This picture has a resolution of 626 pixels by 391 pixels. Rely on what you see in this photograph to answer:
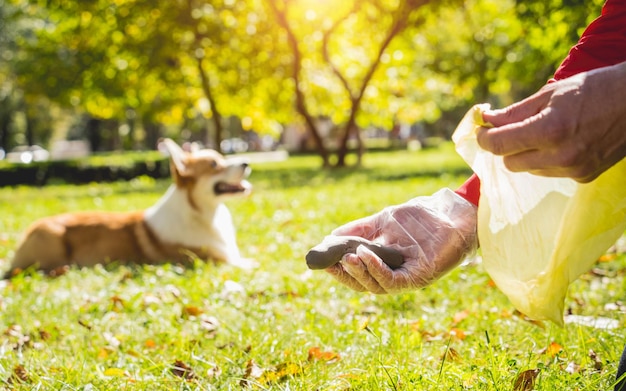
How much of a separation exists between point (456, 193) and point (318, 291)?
219 centimetres

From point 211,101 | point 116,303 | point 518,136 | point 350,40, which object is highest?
point 518,136

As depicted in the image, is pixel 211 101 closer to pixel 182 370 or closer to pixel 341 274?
pixel 182 370

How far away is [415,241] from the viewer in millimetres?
2125

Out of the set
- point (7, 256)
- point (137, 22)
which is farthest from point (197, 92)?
point (7, 256)

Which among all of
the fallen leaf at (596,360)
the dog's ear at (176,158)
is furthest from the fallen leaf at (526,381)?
the dog's ear at (176,158)

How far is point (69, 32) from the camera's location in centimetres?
2066

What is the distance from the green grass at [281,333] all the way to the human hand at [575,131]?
38.8 inches

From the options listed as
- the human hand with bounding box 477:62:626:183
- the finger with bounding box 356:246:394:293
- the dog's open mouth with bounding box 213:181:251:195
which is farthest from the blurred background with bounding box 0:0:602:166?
the human hand with bounding box 477:62:626:183

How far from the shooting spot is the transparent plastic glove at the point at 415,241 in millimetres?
1966

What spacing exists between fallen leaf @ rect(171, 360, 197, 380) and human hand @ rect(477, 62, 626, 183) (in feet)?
5.64

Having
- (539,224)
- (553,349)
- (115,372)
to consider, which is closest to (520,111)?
(539,224)

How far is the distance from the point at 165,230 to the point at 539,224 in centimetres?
456

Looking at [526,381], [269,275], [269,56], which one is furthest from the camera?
[269,56]

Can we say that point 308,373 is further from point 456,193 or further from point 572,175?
point 572,175
